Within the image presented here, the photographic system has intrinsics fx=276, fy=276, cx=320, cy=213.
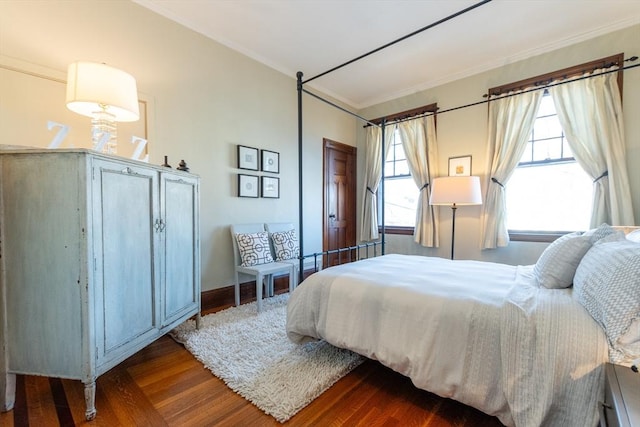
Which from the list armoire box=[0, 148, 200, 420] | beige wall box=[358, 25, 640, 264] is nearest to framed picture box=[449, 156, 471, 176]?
beige wall box=[358, 25, 640, 264]

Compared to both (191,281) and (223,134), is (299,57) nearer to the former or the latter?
(223,134)

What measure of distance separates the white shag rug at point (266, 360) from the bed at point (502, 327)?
0.22 metres

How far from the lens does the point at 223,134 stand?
3.12 meters

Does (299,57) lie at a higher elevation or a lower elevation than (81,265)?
higher

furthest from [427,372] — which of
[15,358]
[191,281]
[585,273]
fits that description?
[15,358]

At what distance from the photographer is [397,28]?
9.54ft

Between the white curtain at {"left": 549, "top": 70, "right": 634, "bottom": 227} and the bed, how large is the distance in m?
1.80

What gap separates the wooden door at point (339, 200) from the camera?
175 inches

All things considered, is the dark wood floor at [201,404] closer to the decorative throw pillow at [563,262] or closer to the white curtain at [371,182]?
the decorative throw pillow at [563,262]

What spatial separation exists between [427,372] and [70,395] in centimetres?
193

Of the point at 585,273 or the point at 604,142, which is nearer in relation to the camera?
the point at 585,273

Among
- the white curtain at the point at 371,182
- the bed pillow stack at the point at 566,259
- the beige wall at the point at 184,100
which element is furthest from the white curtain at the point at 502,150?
the beige wall at the point at 184,100

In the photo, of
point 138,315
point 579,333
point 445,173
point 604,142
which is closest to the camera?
point 579,333

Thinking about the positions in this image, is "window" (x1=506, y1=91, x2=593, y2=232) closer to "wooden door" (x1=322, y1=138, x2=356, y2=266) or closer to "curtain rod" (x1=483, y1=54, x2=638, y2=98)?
"curtain rod" (x1=483, y1=54, x2=638, y2=98)
